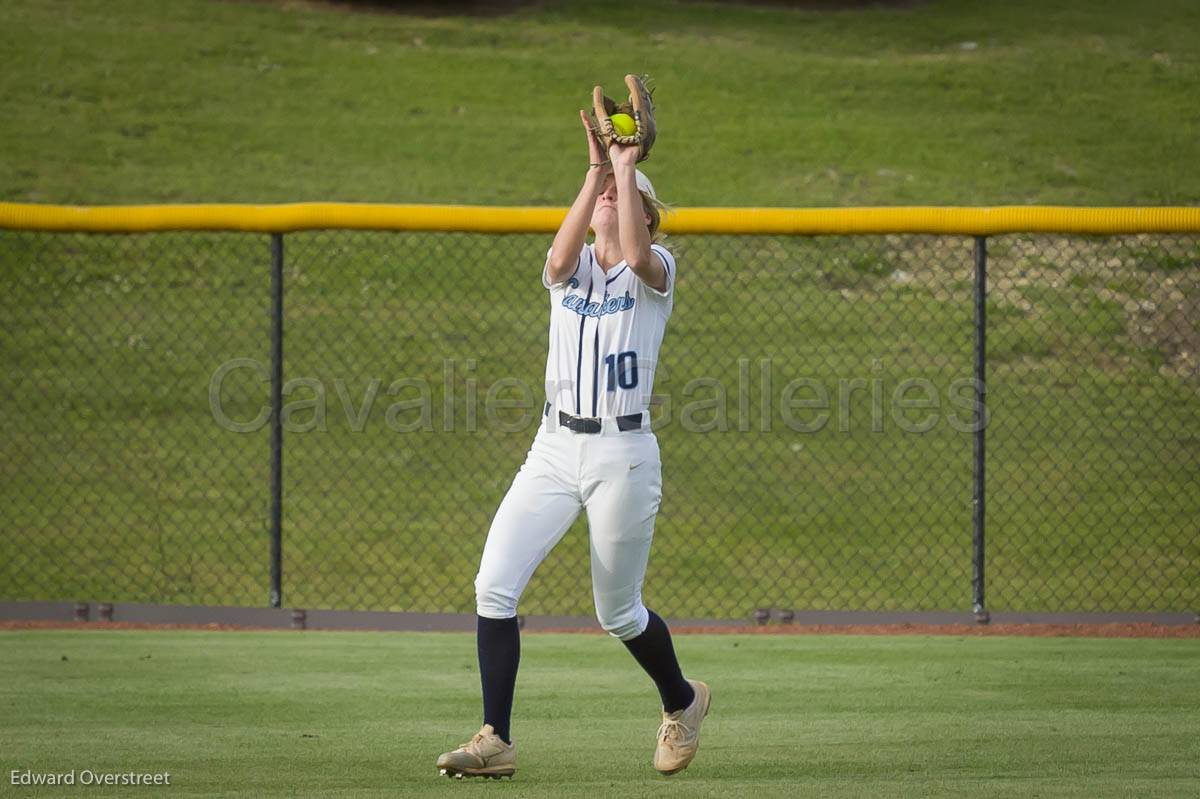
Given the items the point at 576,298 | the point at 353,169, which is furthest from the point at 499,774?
the point at 353,169

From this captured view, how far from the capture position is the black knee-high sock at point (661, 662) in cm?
461

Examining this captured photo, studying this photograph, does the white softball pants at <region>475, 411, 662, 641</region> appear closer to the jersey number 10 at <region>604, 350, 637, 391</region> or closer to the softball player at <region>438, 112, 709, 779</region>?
the softball player at <region>438, 112, 709, 779</region>

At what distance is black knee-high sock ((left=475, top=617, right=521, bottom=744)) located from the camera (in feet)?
14.6

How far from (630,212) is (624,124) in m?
0.27

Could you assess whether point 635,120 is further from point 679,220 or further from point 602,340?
point 679,220

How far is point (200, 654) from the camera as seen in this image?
6.71 meters

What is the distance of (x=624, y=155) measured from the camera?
14.0ft

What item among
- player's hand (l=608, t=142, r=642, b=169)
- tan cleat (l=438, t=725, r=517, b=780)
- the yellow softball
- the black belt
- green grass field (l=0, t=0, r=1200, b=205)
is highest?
green grass field (l=0, t=0, r=1200, b=205)

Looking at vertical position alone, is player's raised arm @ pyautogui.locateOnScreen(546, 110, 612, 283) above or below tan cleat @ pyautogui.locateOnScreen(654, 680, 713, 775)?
above

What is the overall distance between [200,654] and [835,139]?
45.3 feet

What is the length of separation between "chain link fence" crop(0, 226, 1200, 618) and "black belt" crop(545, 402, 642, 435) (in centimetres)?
392

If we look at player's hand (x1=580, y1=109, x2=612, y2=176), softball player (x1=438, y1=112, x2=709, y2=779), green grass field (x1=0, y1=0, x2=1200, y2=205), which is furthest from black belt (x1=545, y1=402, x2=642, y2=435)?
green grass field (x1=0, y1=0, x2=1200, y2=205)

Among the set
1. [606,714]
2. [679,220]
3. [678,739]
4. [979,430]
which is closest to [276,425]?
[679,220]

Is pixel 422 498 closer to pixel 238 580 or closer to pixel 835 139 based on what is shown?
pixel 238 580
